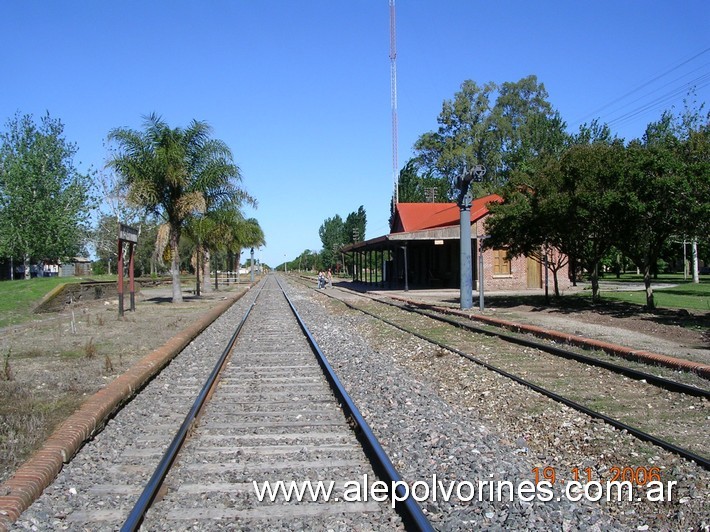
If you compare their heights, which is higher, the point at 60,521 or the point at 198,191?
the point at 198,191

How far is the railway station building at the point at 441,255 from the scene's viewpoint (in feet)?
113

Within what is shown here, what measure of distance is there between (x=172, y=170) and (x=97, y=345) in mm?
13577

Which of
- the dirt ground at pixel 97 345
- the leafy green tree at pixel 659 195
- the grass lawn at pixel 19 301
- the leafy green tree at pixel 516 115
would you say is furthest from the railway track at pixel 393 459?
the leafy green tree at pixel 516 115

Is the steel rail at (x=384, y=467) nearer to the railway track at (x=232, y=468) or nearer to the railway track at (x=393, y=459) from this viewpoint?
the railway track at (x=232, y=468)

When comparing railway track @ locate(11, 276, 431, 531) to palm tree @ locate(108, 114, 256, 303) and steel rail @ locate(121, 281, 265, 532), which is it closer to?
steel rail @ locate(121, 281, 265, 532)

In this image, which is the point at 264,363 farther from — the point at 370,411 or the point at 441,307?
the point at 441,307

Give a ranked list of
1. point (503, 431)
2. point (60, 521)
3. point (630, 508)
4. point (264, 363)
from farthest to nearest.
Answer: point (264, 363) < point (503, 431) < point (630, 508) < point (60, 521)

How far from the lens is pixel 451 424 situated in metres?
7.11

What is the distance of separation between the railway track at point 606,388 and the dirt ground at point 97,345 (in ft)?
6.24

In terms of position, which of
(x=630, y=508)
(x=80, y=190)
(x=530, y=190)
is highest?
(x=80, y=190)

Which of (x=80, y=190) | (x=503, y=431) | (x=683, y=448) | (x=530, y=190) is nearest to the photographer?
(x=683, y=448)

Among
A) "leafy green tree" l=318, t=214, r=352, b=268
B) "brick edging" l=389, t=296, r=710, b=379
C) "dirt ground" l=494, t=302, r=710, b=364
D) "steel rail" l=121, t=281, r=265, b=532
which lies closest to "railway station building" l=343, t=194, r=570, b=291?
"dirt ground" l=494, t=302, r=710, b=364

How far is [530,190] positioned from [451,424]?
16.9m

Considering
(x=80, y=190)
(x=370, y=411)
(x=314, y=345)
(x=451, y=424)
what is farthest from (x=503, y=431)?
(x=80, y=190)
